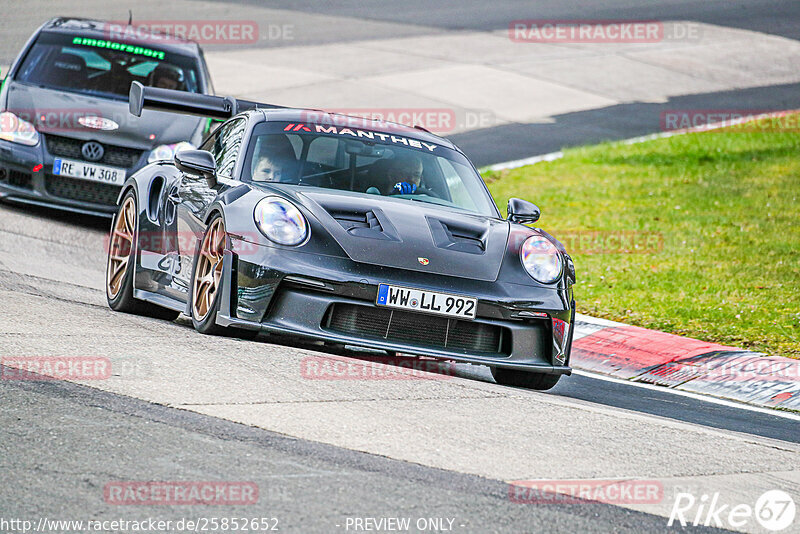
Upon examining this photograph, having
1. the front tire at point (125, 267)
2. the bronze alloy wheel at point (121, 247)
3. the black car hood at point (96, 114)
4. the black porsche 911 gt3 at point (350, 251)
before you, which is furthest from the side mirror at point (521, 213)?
the black car hood at point (96, 114)

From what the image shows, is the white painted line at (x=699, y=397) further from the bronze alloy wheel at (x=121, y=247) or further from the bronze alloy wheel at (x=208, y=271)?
the bronze alloy wheel at (x=121, y=247)

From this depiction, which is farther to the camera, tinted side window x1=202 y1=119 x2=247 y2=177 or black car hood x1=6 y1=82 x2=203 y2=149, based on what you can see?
black car hood x1=6 y1=82 x2=203 y2=149

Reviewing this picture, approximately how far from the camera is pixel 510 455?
16.7ft

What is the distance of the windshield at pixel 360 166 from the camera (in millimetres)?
7480

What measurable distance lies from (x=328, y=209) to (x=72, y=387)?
1.87m

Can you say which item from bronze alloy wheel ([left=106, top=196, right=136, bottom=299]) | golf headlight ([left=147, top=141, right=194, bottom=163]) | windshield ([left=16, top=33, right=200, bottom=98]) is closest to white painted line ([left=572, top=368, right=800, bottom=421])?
bronze alloy wheel ([left=106, top=196, right=136, bottom=299])

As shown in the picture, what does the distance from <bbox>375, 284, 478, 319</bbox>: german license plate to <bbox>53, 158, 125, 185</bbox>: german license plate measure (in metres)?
5.11

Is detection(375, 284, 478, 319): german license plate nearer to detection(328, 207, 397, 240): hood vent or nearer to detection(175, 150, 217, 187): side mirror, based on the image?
detection(328, 207, 397, 240): hood vent

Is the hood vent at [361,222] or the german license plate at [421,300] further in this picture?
the hood vent at [361,222]

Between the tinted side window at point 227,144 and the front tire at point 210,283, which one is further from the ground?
the tinted side window at point 227,144

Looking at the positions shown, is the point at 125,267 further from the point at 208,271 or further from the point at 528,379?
the point at 528,379

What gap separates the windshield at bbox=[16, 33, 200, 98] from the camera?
1200 cm

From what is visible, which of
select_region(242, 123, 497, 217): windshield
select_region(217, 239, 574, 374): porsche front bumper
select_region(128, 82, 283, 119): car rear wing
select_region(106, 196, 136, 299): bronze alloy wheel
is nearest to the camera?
select_region(217, 239, 574, 374): porsche front bumper

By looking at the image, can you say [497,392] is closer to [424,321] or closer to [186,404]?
[424,321]
